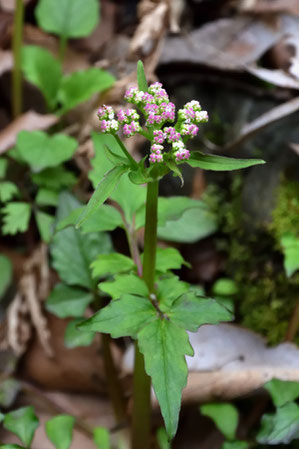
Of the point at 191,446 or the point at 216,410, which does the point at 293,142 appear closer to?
the point at 216,410

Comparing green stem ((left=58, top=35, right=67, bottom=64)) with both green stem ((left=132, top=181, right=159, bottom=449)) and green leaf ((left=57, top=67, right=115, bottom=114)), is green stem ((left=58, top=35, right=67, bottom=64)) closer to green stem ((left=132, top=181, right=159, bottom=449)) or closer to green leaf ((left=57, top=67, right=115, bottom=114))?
green leaf ((left=57, top=67, right=115, bottom=114))

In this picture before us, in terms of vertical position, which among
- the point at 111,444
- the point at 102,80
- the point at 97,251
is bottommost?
the point at 111,444

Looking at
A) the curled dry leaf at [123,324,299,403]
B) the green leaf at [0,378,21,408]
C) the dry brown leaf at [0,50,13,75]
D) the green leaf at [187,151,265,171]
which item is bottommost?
the green leaf at [0,378,21,408]

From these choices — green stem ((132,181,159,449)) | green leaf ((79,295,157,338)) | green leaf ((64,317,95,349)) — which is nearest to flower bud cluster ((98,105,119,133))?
green stem ((132,181,159,449))

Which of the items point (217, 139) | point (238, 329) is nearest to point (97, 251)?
point (238, 329)

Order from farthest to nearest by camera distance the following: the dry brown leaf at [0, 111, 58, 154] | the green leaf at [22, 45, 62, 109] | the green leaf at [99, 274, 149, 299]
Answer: the green leaf at [22, 45, 62, 109] → the dry brown leaf at [0, 111, 58, 154] → the green leaf at [99, 274, 149, 299]
